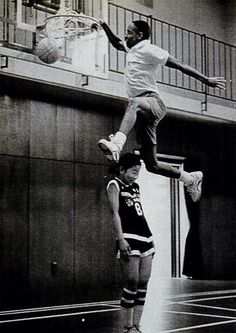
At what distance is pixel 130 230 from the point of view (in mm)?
5242

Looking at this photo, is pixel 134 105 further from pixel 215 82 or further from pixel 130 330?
pixel 130 330

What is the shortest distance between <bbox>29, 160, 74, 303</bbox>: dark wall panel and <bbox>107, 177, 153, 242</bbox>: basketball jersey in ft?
16.0

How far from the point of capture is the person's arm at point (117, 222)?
509 cm

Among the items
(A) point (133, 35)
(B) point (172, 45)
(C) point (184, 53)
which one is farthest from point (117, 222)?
(C) point (184, 53)

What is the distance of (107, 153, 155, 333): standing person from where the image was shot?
5.21 m

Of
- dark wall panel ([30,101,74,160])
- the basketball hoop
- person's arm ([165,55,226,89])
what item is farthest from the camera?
dark wall panel ([30,101,74,160])

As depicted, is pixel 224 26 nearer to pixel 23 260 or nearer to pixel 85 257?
pixel 85 257

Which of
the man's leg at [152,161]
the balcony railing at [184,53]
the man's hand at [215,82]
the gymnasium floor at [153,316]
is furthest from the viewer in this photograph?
the balcony railing at [184,53]

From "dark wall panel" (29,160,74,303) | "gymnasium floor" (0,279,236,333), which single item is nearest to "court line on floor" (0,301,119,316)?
"gymnasium floor" (0,279,236,333)

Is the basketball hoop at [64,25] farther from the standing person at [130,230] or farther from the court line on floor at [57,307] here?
the court line on floor at [57,307]

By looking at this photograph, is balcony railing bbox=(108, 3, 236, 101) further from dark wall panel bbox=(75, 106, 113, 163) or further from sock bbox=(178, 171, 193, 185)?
sock bbox=(178, 171, 193, 185)

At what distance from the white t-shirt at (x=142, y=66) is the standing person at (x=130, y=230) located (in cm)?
72

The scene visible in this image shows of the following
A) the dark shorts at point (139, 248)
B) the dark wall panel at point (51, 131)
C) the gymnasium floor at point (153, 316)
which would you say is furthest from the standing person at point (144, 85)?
the dark wall panel at point (51, 131)

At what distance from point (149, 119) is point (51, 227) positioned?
19.5ft
